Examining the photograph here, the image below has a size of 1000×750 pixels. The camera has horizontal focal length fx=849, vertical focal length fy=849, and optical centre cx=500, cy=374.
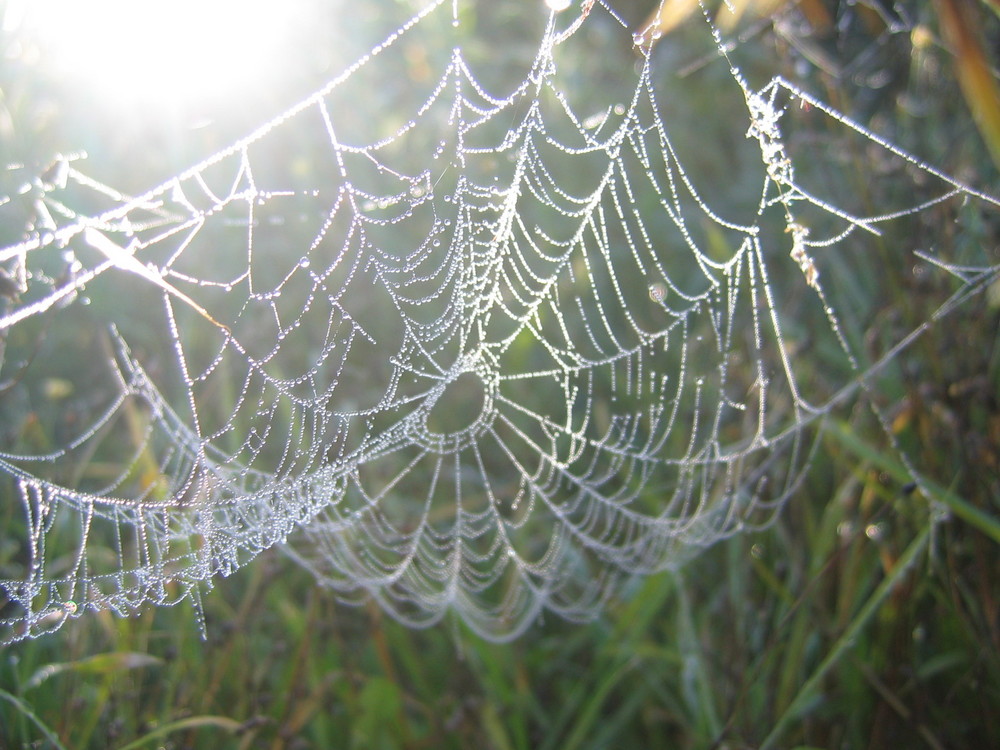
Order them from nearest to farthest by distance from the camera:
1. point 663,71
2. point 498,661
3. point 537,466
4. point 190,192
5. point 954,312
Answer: point 954,312
point 498,661
point 537,466
point 190,192
point 663,71

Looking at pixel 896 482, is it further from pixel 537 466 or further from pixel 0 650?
pixel 0 650

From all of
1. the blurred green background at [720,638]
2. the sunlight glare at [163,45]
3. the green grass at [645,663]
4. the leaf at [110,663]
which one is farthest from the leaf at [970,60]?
the sunlight glare at [163,45]

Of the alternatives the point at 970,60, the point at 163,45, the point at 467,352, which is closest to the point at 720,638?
the point at 467,352

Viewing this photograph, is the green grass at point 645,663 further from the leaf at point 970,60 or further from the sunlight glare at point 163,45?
the sunlight glare at point 163,45

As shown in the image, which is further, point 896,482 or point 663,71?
point 663,71

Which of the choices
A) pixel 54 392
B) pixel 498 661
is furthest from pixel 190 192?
pixel 498 661

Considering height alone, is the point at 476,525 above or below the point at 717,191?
below

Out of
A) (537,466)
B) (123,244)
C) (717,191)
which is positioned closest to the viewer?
(123,244)

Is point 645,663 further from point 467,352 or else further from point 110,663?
point 110,663
